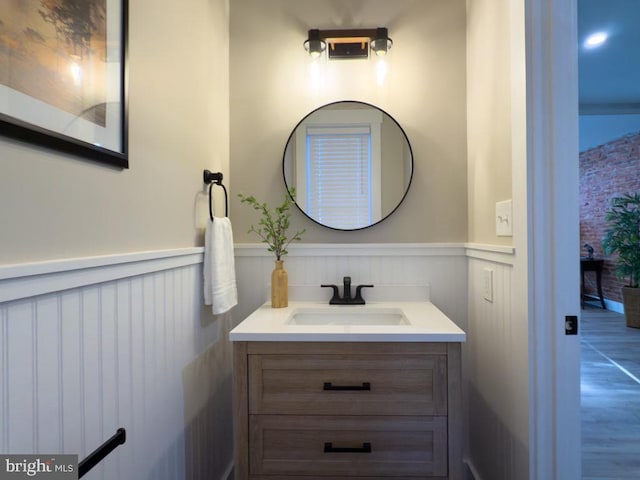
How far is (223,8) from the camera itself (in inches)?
64.9

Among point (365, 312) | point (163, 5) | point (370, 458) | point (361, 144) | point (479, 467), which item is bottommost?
point (479, 467)

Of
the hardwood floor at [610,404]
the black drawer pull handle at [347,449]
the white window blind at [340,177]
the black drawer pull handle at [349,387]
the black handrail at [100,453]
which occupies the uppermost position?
the white window blind at [340,177]

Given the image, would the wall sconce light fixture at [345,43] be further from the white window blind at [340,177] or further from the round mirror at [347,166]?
the white window blind at [340,177]

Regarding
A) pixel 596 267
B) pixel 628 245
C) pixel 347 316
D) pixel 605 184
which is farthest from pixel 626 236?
pixel 347 316

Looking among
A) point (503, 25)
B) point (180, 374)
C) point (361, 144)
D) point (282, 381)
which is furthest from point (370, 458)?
point (503, 25)

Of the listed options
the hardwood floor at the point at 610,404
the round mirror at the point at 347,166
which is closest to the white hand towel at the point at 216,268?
the round mirror at the point at 347,166

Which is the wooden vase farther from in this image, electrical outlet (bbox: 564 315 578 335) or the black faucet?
electrical outlet (bbox: 564 315 578 335)

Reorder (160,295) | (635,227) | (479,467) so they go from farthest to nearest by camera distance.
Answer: (635,227), (479,467), (160,295)

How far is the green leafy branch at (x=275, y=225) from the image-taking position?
1602 millimetres

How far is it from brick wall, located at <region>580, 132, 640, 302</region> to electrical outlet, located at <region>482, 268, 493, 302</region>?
4.47 m

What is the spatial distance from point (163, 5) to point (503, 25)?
47.5 inches

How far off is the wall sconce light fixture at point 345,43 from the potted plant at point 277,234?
72 cm

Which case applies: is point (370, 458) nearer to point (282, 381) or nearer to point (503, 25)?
point (282, 381)

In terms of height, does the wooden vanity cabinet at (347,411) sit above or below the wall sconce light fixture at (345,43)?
below
